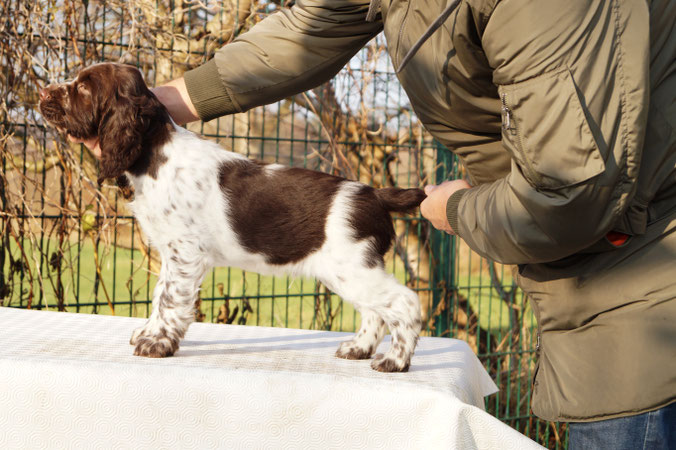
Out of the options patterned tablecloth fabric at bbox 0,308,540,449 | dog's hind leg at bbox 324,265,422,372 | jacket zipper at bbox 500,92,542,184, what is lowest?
patterned tablecloth fabric at bbox 0,308,540,449

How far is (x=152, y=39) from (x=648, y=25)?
4.22 metres

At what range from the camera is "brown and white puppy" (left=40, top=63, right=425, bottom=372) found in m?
2.40

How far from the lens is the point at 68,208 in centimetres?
469

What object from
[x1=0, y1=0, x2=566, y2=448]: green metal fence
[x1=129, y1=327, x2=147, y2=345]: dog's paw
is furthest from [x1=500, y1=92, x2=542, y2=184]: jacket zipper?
[x1=0, y1=0, x2=566, y2=448]: green metal fence

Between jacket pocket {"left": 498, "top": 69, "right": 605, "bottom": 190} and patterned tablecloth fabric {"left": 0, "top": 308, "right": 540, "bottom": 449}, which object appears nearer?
jacket pocket {"left": 498, "top": 69, "right": 605, "bottom": 190}

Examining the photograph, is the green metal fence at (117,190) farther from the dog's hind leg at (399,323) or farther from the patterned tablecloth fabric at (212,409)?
the patterned tablecloth fabric at (212,409)

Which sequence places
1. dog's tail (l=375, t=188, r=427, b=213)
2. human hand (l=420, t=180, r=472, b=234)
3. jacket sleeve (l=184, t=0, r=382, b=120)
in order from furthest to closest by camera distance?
dog's tail (l=375, t=188, r=427, b=213) → jacket sleeve (l=184, t=0, r=382, b=120) → human hand (l=420, t=180, r=472, b=234)

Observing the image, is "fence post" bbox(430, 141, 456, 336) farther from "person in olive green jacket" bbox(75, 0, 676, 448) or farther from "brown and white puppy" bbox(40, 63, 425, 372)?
"person in olive green jacket" bbox(75, 0, 676, 448)

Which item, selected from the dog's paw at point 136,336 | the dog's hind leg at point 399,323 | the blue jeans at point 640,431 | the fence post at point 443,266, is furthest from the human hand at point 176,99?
the fence post at point 443,266

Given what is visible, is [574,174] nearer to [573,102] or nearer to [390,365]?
[573,102]

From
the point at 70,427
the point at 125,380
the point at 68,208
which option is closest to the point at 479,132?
the point at 125,380

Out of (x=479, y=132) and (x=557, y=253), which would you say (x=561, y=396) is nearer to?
(x=557, y=253)

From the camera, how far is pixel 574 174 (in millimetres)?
1200

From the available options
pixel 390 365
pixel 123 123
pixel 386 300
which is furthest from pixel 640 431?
pixel 123 123
